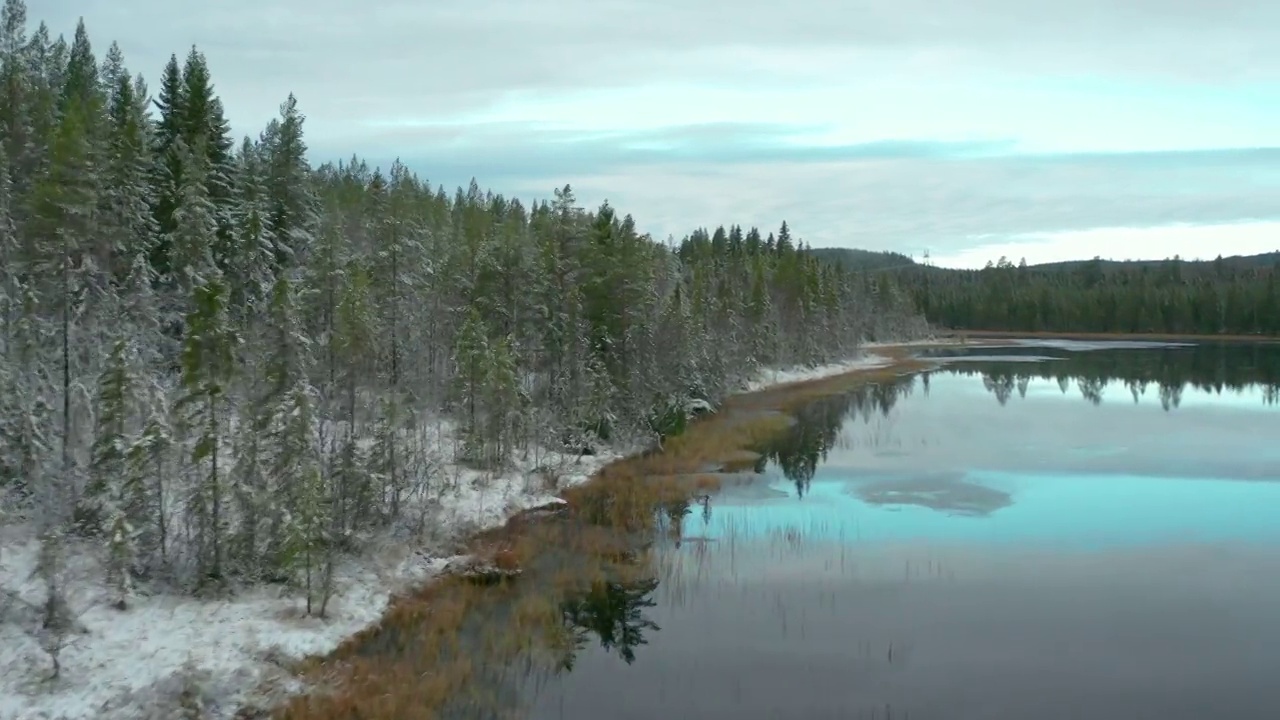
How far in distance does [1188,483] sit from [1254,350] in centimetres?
9782

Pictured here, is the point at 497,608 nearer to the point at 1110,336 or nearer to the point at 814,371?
the point at 814,371

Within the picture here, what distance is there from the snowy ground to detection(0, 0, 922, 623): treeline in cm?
69

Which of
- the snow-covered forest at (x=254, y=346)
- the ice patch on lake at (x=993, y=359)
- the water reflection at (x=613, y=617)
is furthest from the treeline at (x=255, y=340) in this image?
the ice patch on lake at (x=993, y=359)

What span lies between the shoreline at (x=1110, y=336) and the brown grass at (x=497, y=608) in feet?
403

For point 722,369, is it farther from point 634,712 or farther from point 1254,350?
point 1254,350

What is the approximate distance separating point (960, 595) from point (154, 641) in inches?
658

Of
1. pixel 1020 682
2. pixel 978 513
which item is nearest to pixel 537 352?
pixel 978 513

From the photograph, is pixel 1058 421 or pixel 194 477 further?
pixel 1058 421

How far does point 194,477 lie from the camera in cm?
2245

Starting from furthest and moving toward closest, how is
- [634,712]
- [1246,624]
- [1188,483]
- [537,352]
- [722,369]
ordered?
A: [722,369] → [537,352] → [1188,483] → [1246,624] → [634,712]

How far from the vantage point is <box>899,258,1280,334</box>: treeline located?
144m

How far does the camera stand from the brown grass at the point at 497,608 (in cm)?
1739

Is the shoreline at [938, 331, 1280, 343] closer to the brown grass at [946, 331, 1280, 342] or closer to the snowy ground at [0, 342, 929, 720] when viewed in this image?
the brown grass at [946, 331, 1280, 342]

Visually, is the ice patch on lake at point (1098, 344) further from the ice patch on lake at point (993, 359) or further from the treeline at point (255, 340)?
the treeline at point (255, 340)
